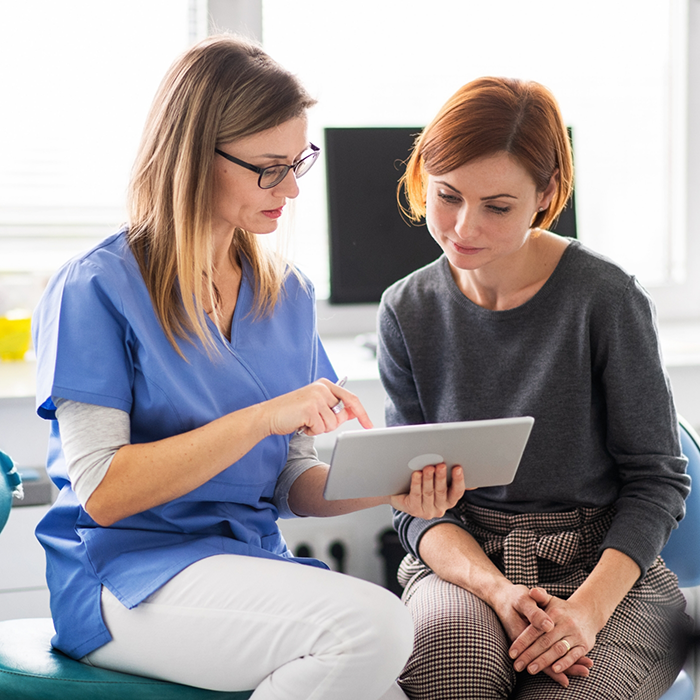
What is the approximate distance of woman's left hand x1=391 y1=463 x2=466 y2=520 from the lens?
1.03m

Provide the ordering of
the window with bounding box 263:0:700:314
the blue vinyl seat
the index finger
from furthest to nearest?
the window with bounding box 263:0:700:314 → the blue vinyl seat → the index finger

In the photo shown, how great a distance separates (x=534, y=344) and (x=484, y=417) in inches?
5.4

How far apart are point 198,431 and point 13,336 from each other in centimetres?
100

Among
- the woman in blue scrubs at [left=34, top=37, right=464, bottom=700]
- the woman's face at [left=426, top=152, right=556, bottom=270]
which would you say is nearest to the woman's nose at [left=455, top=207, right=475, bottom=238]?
the woman's face at [left=426, top=152, right=556, bottom=270]

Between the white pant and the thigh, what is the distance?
0.13 metres

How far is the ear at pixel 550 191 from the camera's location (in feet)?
3.95

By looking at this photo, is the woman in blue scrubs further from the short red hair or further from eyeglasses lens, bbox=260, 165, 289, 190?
the short red hair

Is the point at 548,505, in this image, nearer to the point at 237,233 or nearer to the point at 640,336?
the point at 640,336

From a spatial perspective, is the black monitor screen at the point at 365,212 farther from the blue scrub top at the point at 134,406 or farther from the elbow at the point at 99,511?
the elbow at the point at 99,511

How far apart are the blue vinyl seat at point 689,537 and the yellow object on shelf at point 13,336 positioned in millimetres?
1349

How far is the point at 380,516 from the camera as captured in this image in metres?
2.01

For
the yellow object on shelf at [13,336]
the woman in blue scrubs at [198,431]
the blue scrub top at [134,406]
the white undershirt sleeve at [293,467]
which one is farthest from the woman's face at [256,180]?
the yellow object on shelf at [13,336]

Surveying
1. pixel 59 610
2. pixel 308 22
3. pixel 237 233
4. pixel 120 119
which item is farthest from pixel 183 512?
pixel 308 22

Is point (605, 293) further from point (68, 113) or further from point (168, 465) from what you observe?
point (68, 113)
